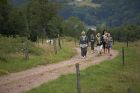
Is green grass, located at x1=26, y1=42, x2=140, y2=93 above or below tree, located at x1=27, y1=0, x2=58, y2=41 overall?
below

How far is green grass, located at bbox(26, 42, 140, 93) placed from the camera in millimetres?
19013

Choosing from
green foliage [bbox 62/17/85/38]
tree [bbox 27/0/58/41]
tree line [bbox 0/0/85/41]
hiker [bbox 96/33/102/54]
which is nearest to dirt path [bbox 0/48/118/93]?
hiker [bbox 96/33/102/54]

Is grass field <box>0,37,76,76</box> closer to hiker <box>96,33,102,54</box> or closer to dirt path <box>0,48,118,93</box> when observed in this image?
dirt path <box>0,48,118,93</box>

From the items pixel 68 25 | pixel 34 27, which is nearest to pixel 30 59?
pixel 34 27

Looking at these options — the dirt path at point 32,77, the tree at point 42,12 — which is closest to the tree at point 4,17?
the tree at point 42,12

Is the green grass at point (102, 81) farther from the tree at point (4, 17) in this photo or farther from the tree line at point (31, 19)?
the tree at point (4, 17)

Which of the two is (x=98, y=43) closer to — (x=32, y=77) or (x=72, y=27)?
(x=32, y=77)

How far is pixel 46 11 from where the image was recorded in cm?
Answer: 7181

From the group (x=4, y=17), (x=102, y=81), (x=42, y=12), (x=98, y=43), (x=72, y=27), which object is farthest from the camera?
(x=72, y=27)

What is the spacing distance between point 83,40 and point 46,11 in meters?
42.2

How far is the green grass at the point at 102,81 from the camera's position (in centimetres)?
1901

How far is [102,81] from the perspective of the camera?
2191cm

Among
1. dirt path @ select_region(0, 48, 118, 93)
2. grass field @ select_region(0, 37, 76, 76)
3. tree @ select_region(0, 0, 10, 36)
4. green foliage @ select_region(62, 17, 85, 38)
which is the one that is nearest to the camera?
dirt path @ select_region(0, 48, 118, 93)

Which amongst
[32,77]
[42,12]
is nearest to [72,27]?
[42,12]
